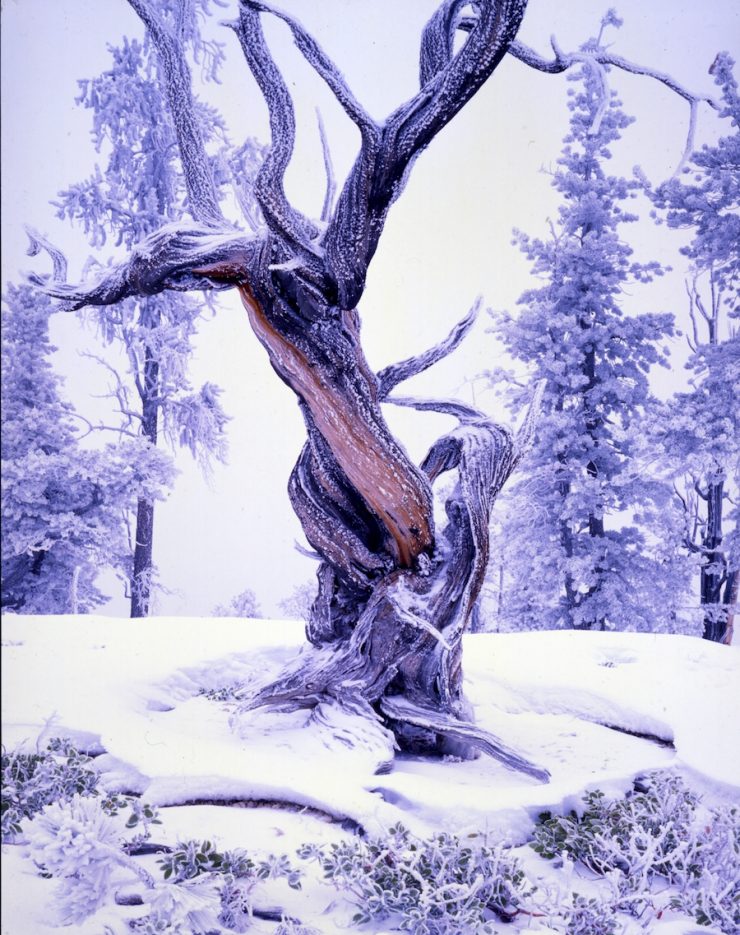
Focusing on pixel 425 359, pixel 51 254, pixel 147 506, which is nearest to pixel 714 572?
pixel 425 359

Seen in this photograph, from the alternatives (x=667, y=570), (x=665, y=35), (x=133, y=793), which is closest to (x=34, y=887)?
(x=133, y=793)

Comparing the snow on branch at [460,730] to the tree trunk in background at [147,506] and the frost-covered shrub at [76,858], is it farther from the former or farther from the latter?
the tree trunk in background at [147,506]

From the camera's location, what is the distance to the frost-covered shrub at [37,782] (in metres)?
1.92

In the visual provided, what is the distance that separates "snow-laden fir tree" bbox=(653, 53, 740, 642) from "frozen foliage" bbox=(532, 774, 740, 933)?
2.39 m

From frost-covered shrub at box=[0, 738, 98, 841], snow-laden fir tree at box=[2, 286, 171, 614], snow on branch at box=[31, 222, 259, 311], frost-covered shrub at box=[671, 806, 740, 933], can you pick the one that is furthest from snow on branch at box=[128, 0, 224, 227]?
frost-covered shrub at box=[671, 806, 740, 933]

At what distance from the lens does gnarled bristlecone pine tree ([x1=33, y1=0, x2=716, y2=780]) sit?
199 centimetres

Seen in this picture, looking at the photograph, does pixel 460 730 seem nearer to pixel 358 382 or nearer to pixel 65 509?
pixel 358 382

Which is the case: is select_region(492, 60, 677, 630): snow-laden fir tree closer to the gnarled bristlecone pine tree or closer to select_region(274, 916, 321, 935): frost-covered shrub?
the gnarled bristlecone pine tree

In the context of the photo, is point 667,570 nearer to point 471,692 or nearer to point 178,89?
point 471,692

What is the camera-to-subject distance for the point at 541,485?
17.1 ft

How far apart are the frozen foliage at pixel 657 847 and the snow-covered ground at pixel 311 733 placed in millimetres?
64

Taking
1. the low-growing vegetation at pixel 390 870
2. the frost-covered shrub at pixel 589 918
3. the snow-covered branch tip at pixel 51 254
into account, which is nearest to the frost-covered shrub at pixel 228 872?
the low-growing vegetation at pixel 390 870

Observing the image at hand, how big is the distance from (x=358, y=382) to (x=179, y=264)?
70 cm

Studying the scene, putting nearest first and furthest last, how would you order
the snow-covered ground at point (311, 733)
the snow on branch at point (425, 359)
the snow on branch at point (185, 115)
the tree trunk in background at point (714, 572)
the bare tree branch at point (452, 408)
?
the snow-covered ground at point (311, 733)
the snow on branch at point (185, 115)
the snow on branch at point (425, 359)
the bare tree branch at point (452, 408)
the tree trunk in background at point (714, 572)
